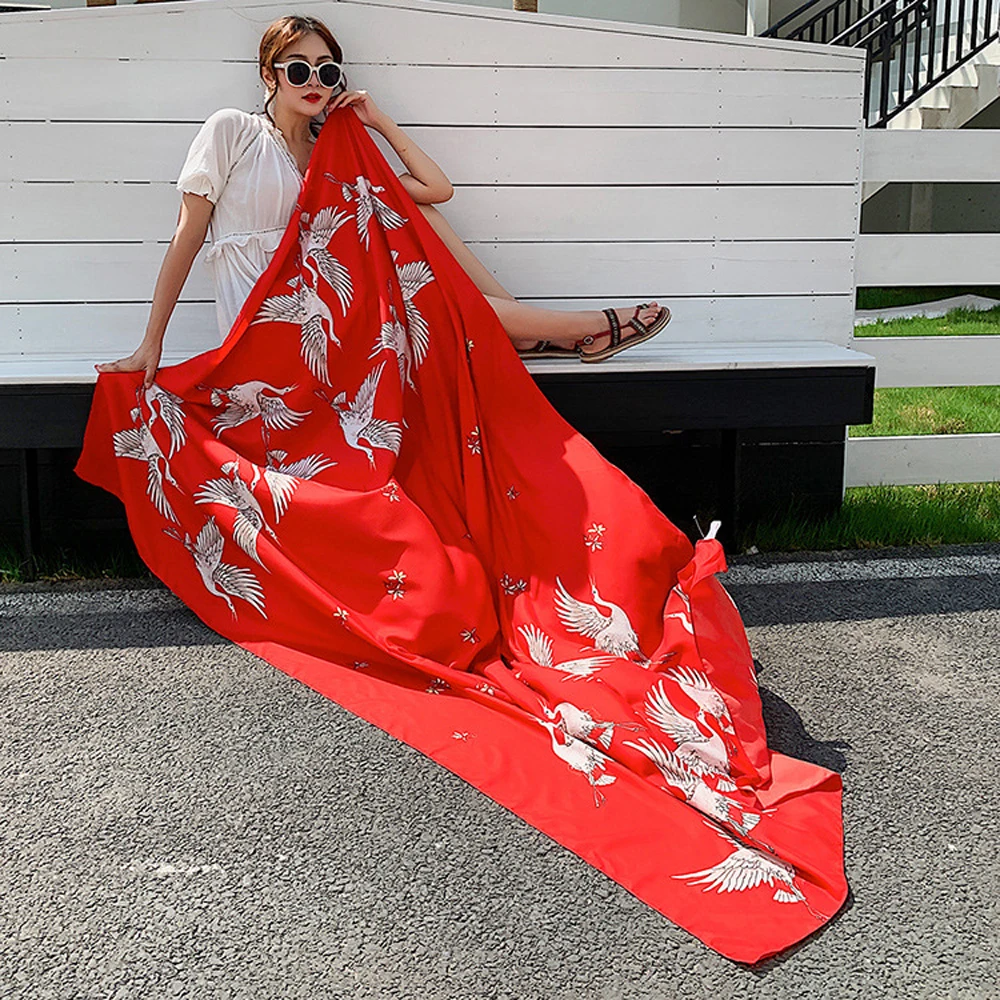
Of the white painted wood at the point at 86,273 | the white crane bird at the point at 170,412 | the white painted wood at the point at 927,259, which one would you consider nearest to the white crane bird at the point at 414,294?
the white crane bird at the point at 170,412

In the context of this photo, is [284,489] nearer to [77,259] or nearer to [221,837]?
[221,837]

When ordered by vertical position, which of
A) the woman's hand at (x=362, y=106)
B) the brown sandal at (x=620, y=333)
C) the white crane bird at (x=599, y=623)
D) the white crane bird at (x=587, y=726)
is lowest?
the white crane bird at (x=587, y=726)

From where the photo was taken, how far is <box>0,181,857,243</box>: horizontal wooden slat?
3.47m

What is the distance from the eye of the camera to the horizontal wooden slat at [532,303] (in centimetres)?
355

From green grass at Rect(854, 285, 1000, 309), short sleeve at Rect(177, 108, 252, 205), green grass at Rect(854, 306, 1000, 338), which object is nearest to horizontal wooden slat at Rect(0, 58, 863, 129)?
short sleeve at Rect(177, 108, 252, 205)

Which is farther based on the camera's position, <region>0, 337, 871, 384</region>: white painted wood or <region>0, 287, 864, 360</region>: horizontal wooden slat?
<region>0, 287, 864, 360</region>: horizontal wooden slat

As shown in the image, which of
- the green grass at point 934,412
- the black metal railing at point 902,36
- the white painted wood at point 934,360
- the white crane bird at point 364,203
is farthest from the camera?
the black metal railing at point 902,36

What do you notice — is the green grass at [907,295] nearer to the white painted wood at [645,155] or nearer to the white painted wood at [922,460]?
the white painted wood at [922,460]

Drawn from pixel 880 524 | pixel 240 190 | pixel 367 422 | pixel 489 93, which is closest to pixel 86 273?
pixel 240 190

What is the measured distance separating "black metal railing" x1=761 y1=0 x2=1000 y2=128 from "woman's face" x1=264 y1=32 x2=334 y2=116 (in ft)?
16.6

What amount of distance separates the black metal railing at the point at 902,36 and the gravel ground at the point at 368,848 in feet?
19.6

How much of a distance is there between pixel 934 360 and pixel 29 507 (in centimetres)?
288

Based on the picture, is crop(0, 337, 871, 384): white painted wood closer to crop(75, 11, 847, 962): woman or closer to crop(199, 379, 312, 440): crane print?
crop(75, 11, 847, 962): woman

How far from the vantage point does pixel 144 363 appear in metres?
3.04
